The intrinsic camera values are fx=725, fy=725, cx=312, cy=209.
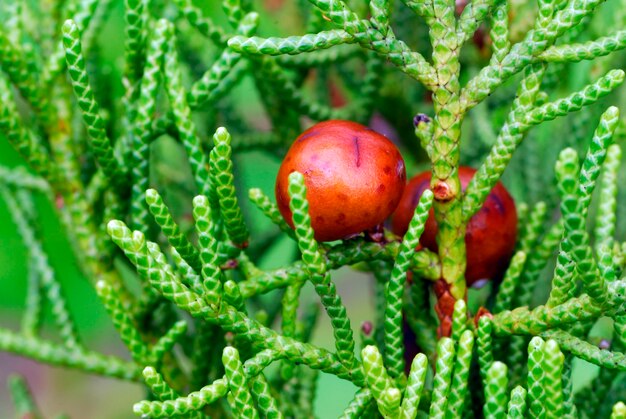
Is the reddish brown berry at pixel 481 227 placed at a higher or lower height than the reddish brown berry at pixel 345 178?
lower

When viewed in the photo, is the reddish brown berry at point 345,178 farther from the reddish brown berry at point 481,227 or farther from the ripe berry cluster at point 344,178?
the reddish brown berry at point 481,227

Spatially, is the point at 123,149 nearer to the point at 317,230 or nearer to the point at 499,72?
the point at 317,230

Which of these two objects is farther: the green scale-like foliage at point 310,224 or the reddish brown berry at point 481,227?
the reddish brown berry at point 481,227

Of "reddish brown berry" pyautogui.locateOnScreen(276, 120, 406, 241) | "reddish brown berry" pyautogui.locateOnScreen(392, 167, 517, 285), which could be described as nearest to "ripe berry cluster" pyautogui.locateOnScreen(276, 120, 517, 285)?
"reddish brown berry" pyautogui.locateOnScreen(276, 120, 406, 241)

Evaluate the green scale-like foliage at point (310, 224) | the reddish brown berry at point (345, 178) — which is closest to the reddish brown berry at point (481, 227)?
the green scale-like foliage at point (310, 224)

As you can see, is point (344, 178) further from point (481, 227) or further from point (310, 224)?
point (481, 227)

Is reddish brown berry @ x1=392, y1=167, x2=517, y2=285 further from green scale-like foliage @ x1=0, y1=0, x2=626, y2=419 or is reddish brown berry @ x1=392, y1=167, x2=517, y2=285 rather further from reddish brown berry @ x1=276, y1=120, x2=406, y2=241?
reddish brown berry @ x1=276, y1=120, x2=406, y2=241
